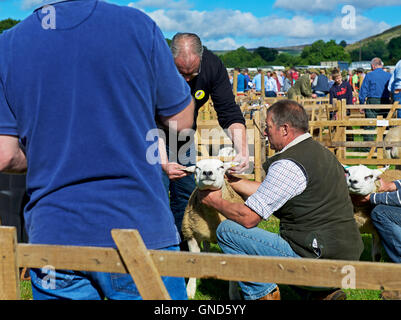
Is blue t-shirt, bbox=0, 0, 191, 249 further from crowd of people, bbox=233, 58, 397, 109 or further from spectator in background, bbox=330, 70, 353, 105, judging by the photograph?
spectator in background, bbox=330, 70, 353, 105

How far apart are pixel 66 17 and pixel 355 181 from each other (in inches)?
121

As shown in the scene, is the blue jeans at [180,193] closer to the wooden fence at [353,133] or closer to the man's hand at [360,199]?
the man's hand at [360,199]

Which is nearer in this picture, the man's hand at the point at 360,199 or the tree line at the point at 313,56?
the man's hand at the point at 360,199

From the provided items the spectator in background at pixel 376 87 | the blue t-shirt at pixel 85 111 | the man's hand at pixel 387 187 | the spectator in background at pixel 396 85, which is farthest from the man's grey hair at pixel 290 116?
the spectator in background at pixel 376 87

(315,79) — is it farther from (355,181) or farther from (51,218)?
(51,218)

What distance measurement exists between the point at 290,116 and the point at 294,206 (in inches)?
22.4

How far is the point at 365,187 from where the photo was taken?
4168 mm

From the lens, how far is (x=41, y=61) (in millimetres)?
1630

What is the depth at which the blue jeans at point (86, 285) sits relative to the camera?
Answer: 172cm

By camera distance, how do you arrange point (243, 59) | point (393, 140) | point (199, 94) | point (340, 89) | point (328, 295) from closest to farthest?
1. point (328, 295)
2. point (199, 94)
3. point (393, 140)
4. point (340, 89)
5. point (243, 59)

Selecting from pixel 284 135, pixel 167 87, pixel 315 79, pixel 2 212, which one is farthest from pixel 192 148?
pixel 315 79

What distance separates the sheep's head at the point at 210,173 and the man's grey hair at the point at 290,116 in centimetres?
76

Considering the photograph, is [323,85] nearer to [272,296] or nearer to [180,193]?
[180,193]

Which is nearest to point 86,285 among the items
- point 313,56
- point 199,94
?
point 199,94
